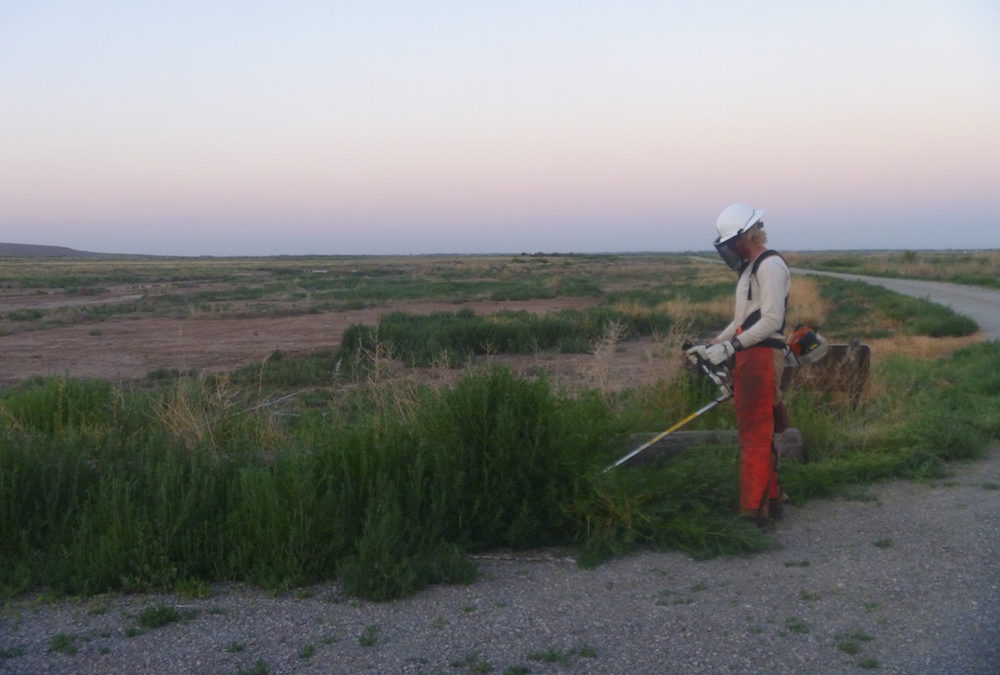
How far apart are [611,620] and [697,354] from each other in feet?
6.64

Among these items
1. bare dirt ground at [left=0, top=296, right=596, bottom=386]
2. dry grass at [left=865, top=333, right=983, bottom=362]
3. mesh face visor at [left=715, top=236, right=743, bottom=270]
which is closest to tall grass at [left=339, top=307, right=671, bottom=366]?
bare dirt ground at [left=0, top=296, right=596, bottom=386]

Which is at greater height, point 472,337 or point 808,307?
point 808,307

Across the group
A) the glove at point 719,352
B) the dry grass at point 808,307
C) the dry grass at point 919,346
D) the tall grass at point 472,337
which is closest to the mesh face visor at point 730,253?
the glove at point 719,352

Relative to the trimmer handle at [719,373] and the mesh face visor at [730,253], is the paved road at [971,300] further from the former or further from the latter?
the mesh face visor at [730,253]

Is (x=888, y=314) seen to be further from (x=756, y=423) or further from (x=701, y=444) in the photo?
(x=756, y=423)

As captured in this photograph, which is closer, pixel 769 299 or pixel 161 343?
pixel 769 299

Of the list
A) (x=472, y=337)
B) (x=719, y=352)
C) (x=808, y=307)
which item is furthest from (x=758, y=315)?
(x=808, y=307)

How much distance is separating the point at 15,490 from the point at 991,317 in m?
24.1

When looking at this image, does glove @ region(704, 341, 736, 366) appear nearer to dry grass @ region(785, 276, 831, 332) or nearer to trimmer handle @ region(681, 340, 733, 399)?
trimmer handle @ region(681, 340, 733, 399)

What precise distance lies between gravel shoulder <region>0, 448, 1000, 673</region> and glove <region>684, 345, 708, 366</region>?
1.18 m

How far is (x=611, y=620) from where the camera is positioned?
4789 mm

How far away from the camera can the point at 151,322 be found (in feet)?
107

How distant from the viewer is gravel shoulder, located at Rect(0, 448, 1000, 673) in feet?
14.2

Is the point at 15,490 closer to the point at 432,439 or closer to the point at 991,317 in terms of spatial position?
the point at 432,439
